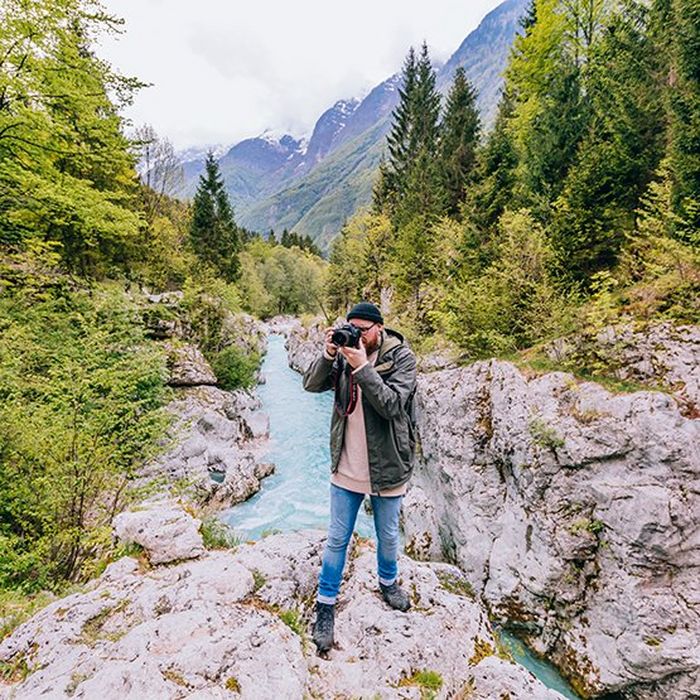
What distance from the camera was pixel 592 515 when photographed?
21.9ft

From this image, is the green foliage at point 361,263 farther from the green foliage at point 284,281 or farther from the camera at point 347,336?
the camera at point 347,336

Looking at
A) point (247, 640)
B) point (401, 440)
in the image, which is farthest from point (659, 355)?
point (247, 640)

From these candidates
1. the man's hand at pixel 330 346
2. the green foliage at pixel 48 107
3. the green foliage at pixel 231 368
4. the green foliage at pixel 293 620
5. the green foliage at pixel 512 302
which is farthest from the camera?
the green foliage at pixel 231 368

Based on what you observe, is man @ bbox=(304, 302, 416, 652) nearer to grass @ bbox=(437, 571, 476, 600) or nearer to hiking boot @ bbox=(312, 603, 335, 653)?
hiking boot @ bbox=(312, 603, 335, 653)

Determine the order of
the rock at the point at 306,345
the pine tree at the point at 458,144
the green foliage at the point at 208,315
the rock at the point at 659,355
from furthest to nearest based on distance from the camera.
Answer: the rock at the point at 306,345, the pine tree at the point at 458,144, the green foliage at the point at 208,315, the rock at the point at 659,355

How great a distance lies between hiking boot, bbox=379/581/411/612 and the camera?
12.4 ft

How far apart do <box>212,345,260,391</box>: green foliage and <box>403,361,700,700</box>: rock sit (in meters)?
12.4

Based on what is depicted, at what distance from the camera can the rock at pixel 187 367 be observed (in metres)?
14.7

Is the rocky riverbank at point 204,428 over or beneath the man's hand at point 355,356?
beneath

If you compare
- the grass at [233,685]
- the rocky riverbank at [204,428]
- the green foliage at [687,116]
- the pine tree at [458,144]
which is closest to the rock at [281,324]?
the pine tree at [458,144]

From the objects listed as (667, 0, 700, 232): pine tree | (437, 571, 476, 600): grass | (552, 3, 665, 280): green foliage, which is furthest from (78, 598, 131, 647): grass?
(552, 3, 665, 280): green foliage

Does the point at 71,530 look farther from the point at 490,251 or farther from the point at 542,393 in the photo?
the point at 490,251

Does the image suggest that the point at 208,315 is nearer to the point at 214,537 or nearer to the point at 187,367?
the point at 187,367

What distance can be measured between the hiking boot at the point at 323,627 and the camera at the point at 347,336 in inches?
96.9
